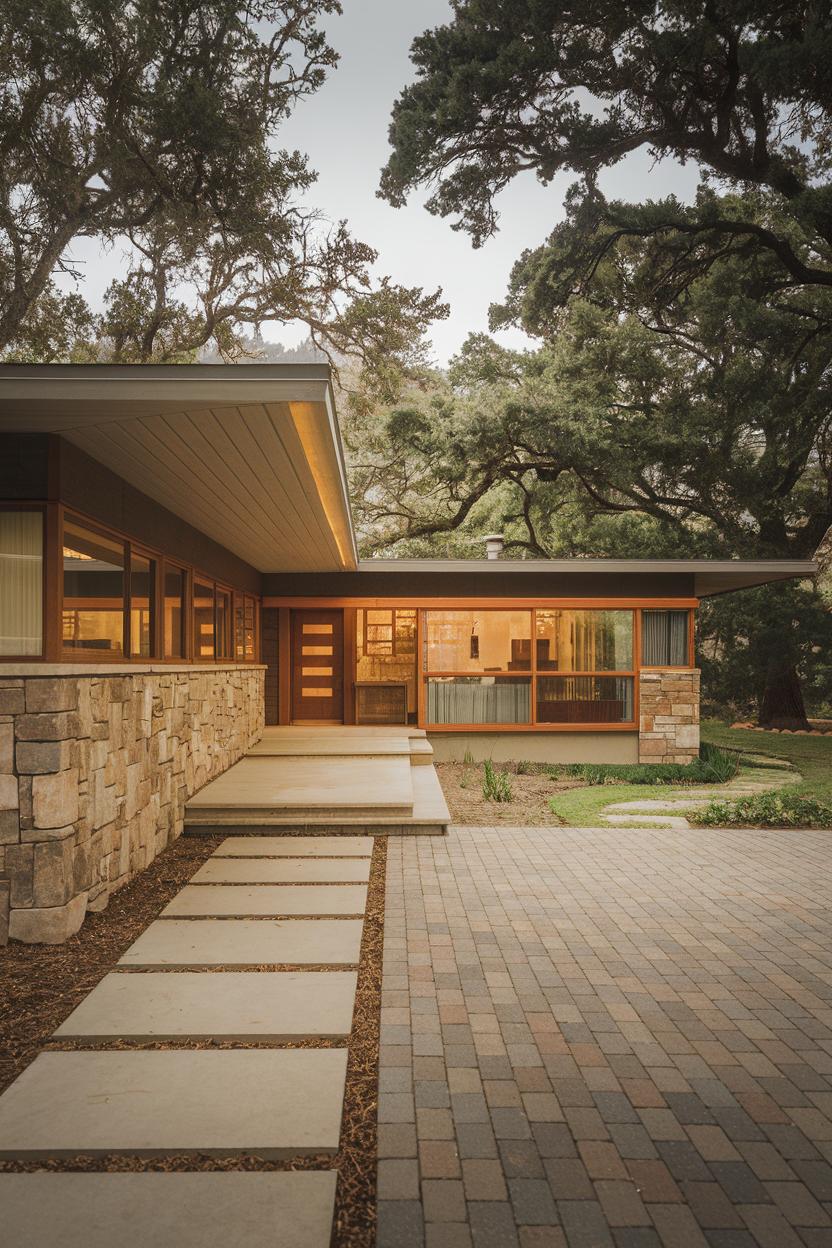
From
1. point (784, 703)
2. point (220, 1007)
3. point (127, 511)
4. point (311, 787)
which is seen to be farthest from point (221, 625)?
point (784, 703)

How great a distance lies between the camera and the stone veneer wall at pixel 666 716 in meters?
11.3

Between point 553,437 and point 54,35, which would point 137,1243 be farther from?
point 54,35

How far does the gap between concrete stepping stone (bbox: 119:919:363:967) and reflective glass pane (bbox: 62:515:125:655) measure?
65.4 inches

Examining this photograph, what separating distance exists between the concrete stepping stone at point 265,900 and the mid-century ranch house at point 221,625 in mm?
471

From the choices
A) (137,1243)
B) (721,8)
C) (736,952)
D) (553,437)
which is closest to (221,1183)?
(137,1243)

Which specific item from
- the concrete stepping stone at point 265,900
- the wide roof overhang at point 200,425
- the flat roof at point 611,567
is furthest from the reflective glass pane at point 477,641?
the concrete stepping stone at point 265,900

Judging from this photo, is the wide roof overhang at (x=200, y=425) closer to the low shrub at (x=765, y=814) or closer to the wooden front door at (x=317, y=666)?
the low shrub at (x=765, y=814)

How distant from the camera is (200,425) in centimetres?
420

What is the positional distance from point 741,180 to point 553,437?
240 inches

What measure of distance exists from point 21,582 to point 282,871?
2351 millimetres

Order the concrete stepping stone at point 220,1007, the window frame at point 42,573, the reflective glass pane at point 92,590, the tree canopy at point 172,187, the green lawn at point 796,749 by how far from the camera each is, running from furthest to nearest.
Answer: the tree canopy at point 172,187 < the green lawn at point 796,749 < the reflective glass pane at point 92,590 < the window frame at point 42,573 < the concrete stepping stone at point 220,1007

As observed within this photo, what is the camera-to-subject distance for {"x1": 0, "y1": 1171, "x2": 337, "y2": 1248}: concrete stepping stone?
6.18 feet

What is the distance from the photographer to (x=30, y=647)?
167 inches

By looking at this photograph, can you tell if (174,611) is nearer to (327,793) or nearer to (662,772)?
(327,793)
